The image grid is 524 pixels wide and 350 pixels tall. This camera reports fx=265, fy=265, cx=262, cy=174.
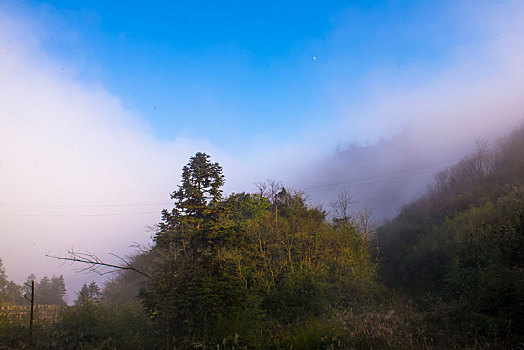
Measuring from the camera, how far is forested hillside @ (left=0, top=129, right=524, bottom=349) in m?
8.30

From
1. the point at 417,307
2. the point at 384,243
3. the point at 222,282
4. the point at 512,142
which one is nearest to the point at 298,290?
the point at 222,282

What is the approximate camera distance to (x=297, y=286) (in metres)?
15.3

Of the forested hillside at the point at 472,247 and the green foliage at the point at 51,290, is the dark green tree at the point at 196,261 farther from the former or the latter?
the green foliage at the point at 51,290

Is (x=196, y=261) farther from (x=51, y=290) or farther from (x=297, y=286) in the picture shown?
(x=51, y=290)

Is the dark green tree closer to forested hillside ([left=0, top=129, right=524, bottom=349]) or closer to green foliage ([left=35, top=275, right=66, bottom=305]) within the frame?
forested hillside ([left=0, top=129, right=524, bottom=349])

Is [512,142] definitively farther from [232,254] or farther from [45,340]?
[45,340]

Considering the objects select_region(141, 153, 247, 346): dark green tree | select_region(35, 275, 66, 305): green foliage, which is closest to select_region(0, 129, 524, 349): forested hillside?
select_region(141, 153, 247, 346): dark green tree

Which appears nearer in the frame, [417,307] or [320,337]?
[320,337]

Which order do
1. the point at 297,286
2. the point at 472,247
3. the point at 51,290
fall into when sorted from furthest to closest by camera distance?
the point at 51,290 < the point at 472,247 < the point at 297,286

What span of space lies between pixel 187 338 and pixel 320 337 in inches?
196

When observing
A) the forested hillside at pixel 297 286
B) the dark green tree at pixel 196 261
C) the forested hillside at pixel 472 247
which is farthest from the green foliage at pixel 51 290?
the forested hillside at pixel 472 247

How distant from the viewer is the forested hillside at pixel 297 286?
830 cm

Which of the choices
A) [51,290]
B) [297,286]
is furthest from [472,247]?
[51,290]

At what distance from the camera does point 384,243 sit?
31.5 meters
